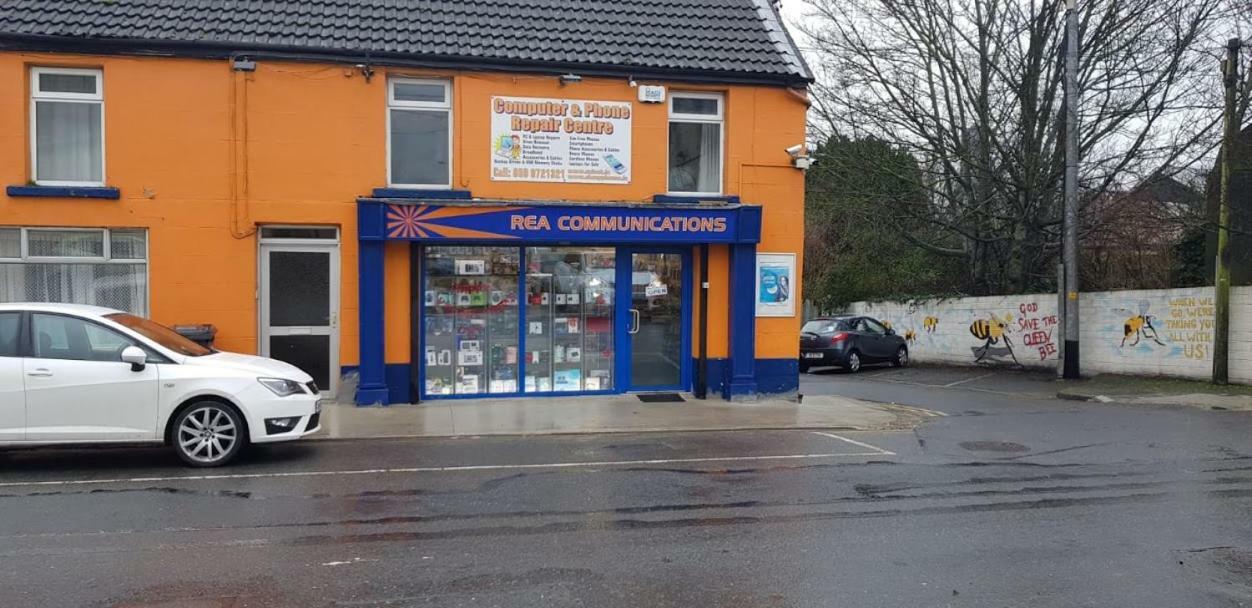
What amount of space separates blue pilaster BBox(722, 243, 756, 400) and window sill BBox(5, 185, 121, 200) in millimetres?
8216

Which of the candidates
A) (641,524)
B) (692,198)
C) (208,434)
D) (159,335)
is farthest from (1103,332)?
(159,335)

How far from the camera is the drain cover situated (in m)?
9.55

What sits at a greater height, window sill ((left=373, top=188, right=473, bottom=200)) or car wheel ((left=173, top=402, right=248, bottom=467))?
window sill ((left=373, top=188, right=473, bottom=200))

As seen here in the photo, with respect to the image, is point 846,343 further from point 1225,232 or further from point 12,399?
point 12,399

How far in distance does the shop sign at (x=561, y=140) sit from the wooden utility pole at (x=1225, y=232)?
1061 centimetres

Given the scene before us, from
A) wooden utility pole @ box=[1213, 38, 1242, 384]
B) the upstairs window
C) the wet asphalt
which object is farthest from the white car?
wooden utility pole @ box=[1213, 38, 1242, 384]

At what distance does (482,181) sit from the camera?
12.2 metres

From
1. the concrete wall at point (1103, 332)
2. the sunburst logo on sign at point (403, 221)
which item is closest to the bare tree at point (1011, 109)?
the concrete wall at point (1103, 332)

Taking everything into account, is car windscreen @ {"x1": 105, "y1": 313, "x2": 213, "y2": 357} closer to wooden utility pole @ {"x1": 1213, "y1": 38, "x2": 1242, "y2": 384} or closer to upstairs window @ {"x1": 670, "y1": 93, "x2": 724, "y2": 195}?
upstairs window @ {"x1": 670, "y1": 93, "x2": 724, "y2": 195}

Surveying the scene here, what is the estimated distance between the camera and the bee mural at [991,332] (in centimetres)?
2141

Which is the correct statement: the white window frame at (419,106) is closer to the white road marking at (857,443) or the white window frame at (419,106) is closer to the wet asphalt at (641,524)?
the wet asphalt at (641,524)

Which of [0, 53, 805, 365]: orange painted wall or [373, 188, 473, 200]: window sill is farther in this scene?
[373, 188, 473, 200]: window sill

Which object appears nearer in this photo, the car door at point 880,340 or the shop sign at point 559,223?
the shop sign at point 559,223

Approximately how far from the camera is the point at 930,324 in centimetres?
2445
